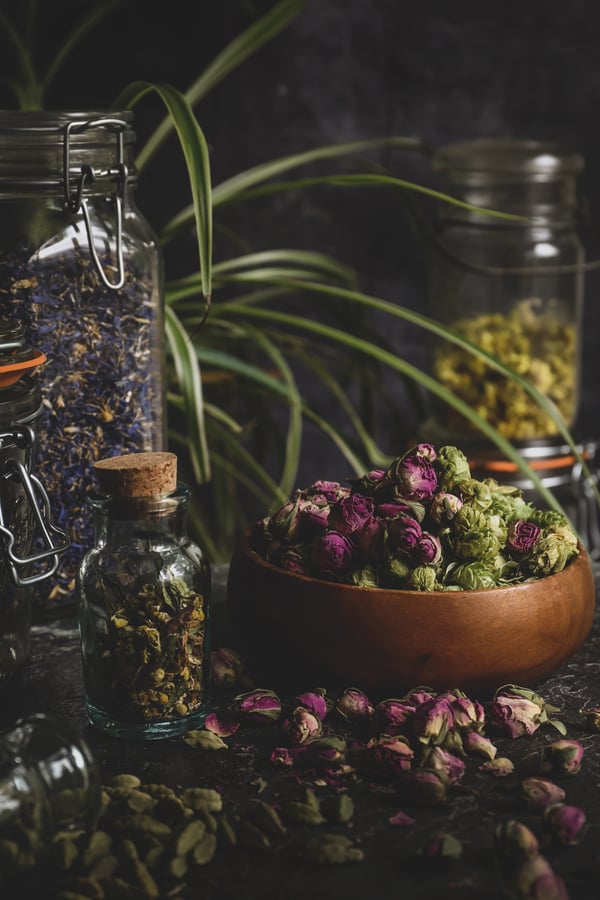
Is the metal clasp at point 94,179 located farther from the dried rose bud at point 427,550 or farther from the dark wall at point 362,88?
the dark wall at point 362,88

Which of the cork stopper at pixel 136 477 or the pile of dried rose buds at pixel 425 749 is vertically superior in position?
the cork stopper at pixel 136 477

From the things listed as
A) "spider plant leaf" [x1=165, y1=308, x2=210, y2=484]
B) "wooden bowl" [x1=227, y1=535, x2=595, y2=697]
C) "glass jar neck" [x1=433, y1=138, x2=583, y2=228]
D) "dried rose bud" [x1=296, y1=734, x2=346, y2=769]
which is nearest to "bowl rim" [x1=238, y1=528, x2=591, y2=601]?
"wooden bowl" [x1=227, y1=535, x2=595, y2=697]

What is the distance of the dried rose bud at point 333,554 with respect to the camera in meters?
0.75

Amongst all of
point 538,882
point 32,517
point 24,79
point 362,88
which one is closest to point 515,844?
point 538,882

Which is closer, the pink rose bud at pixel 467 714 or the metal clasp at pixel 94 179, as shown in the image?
the pink rose bud at pixel 467 714

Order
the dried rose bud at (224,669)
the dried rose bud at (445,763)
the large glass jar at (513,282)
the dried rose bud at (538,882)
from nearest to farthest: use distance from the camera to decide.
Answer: the dried rose bud at (538,882) → the dried rose bud at (445,763) → the dried rose bud at (224,669) → the large glass jar at (513,282)

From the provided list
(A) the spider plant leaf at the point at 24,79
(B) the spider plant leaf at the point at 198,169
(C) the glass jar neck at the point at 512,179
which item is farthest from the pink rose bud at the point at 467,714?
(A) the spider plant leaf at the point at 24,79

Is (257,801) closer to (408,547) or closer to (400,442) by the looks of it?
(408,547)

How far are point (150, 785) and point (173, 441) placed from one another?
92 cm

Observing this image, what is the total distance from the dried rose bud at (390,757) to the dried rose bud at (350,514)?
5.7 inches

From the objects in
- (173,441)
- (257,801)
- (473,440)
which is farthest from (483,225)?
(257,801)

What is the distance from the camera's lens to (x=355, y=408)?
5.55ft

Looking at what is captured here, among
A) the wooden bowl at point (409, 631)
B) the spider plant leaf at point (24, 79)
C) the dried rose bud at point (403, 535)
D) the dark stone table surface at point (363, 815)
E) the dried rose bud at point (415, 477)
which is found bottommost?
the dark stone table surface at point (363, 815)

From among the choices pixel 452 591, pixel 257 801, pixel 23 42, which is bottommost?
pixel 257 801
